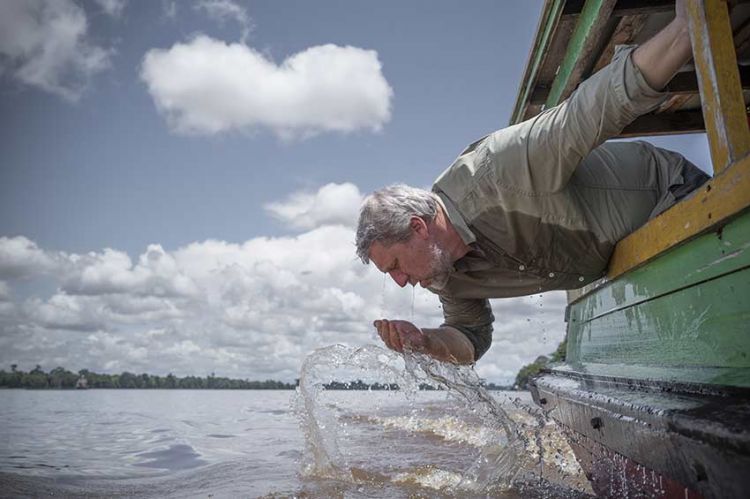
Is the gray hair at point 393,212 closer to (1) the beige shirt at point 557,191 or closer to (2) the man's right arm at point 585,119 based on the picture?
(1) the beige shirt at point 557,191

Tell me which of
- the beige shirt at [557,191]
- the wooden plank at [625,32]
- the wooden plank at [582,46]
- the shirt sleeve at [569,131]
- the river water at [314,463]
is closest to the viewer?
the shirt sleeve at [569,131]

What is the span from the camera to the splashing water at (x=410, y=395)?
3.84 m

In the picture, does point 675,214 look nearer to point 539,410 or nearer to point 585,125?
point 585,125

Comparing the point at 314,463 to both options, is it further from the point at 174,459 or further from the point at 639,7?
the point at 639,7

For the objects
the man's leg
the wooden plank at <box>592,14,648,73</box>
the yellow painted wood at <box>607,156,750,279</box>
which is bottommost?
the yellow painted wood at <box>607,156,750,279</box>

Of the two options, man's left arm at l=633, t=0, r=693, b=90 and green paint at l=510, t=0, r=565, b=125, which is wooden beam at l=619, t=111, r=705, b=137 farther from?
man's left arm at l=633, t=0, r=693, b=90

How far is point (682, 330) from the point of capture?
208cm

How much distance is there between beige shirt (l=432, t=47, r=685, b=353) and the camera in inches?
107

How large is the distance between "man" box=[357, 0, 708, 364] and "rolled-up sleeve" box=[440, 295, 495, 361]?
52 centimetres

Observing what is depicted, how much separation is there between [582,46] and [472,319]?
1.99 metres

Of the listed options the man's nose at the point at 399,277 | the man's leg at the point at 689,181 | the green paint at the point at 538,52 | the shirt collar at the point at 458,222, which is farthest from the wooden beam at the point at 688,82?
the man's nose at the point at 399,277

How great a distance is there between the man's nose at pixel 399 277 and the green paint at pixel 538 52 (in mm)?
1802

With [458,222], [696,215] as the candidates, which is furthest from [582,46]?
[696,215]

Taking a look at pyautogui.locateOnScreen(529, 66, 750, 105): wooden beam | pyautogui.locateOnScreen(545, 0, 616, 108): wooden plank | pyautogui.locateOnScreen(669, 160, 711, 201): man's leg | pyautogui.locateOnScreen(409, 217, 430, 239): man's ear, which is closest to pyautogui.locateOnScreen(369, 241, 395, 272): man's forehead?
pyautogui.locateOnScreen(409, 217, 430, 239): man's ear
